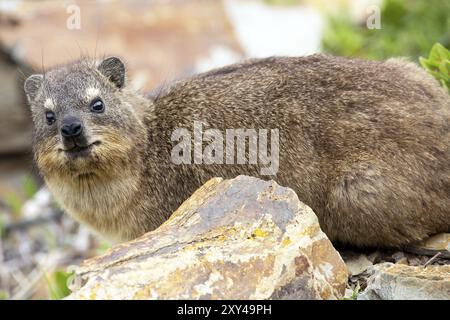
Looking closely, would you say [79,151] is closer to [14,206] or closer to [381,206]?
[381,206]

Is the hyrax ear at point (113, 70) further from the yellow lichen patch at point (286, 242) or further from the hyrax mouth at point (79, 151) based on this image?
the yellow lichen patch at point (286, 242)

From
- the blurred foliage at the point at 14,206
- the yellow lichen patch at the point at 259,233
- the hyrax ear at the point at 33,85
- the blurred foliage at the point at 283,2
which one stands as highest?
the hyrax ear at the point at 33,85

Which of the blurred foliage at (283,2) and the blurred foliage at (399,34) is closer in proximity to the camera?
the blurred foliage at (399,34)

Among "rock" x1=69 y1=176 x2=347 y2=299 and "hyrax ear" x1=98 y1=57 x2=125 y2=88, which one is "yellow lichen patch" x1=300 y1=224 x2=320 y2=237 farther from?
"hyrax ear" x1=98 y1=57 x2=125 y2=88

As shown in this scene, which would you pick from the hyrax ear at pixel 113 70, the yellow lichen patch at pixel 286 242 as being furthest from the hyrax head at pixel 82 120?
the yellow lichen patch at pixel 286 242

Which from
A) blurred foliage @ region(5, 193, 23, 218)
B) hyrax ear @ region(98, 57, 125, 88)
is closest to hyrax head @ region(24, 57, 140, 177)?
hyrax ear @ region(98, 57, 125, 88)

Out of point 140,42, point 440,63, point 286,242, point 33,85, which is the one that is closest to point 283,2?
point 140,42
